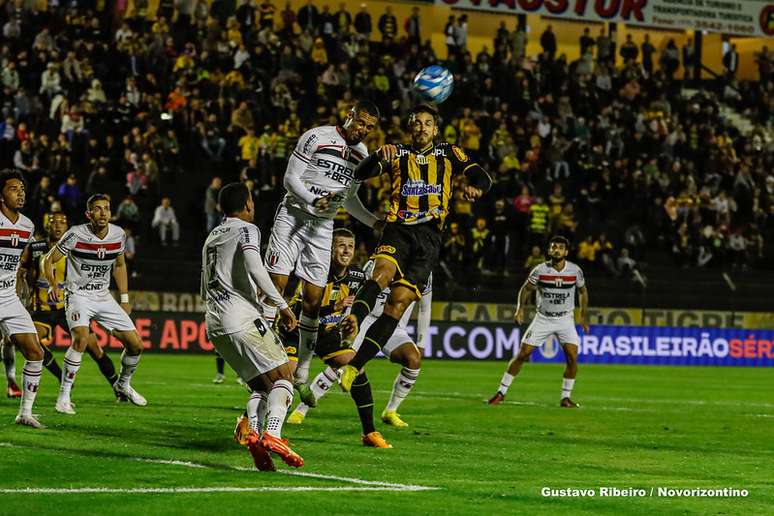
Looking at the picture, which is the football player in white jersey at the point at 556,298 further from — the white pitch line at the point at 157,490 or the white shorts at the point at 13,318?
the white pitch line at the point at 157,490

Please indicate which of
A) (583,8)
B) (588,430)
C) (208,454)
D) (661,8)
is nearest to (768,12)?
(661,8)

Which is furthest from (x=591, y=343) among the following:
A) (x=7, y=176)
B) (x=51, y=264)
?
(x=7, y=176)

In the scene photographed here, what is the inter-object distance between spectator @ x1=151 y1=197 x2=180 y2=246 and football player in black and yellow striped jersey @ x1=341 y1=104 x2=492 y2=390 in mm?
20389

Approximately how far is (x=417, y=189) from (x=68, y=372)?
5.14 meters

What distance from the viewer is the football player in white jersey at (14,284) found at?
13.0m

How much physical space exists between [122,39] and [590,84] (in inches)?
647

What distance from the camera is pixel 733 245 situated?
39.8m

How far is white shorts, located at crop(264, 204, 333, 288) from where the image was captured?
43.2ft

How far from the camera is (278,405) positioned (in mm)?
9898

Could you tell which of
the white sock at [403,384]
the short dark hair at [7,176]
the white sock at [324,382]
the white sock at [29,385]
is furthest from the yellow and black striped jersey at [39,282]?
the white sock at [403,384]

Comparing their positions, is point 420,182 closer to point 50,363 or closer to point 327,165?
point 327,165

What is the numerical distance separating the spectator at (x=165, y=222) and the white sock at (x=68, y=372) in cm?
1712

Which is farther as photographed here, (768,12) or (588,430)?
(768,12)

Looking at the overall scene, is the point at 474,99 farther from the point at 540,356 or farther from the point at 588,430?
the point at 588,430
